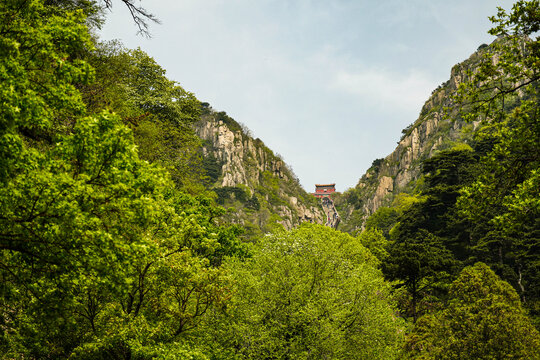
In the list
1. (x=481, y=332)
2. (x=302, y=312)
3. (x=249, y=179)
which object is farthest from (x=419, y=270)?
(x=249, y=179)

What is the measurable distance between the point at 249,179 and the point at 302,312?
12297 cm

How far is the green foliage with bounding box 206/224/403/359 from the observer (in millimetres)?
15672

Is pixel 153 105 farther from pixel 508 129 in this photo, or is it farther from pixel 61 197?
pixel 508 129

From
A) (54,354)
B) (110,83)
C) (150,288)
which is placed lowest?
(54,354)

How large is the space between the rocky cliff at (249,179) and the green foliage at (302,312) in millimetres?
83502

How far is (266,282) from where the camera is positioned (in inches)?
725

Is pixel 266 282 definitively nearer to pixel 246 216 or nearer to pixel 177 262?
pixel 177 262

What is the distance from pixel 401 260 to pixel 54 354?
2826cm

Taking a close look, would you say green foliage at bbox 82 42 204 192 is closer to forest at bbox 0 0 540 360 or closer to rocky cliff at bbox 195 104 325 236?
forest at bbox 0 0 540 360

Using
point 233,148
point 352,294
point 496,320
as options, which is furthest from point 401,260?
point 233,148

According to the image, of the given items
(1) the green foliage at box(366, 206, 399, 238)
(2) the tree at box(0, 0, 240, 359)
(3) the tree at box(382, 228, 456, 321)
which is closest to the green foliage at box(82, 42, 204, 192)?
(2) the tree at box(0, 0, 240, 359)

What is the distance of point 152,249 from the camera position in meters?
7.64

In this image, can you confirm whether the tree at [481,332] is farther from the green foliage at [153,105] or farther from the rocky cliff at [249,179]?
the rocky cliff at [249,179]

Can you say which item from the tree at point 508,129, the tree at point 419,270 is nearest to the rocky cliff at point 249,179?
the tree at point 419,270
